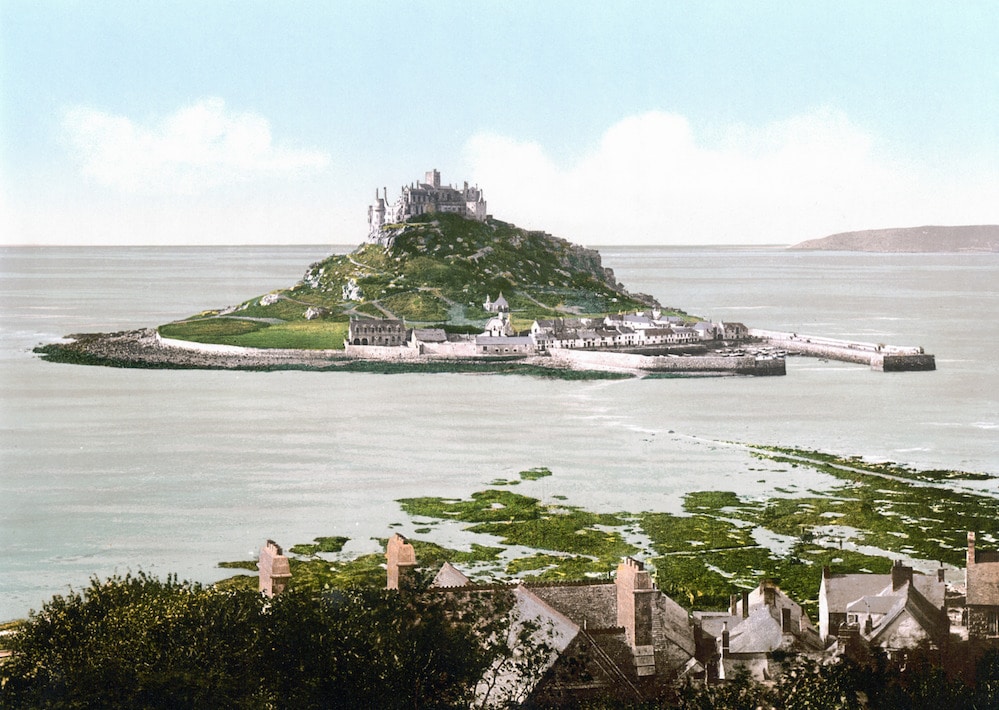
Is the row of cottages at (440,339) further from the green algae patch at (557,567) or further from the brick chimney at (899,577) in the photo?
the brick chimney at (899,577)

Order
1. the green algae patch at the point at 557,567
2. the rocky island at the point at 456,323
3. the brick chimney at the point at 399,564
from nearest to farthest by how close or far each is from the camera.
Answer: the brick chimney at the point at 399,564
the green algae patch at the point at 557,567
the rocky island at the point at 456,323

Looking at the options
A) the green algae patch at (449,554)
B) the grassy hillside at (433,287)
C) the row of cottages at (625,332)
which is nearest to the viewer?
the green algae patch at (449,554)

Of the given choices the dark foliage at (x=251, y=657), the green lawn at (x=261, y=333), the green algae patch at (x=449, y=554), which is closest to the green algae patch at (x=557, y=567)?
the green algae patch at (x=449, y=554)

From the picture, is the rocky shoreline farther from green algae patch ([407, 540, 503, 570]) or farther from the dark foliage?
the dark foliage

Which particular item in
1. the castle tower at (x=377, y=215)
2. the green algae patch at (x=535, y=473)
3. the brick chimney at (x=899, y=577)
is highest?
the castle tower at (x=377, y=215)

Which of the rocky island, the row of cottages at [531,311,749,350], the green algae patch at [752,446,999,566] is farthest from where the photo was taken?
the row of cottages at [531,311,749,350]

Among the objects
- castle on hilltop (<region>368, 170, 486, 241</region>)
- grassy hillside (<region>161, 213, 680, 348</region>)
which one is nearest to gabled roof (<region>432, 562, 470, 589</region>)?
grassy hillside (<region>161, 213, 680, 348</region>)

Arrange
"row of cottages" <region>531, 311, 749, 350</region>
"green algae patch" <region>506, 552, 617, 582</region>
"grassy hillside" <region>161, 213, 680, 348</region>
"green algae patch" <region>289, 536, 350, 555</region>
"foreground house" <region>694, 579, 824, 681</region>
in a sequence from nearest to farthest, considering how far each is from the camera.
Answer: "foreground house" <region>694, 579, 824, 681</region> < "green algae patch" <region>506, 552, 617, 582</region> < "green algae patch" <region>289, 536, 350, 555</region> < "row of cottages" <region>531, 311, 749, 350</region> < "grassy hillside" <region>161, 213, 680, 348</region>

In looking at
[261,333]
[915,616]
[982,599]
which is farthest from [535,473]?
[261,333]
